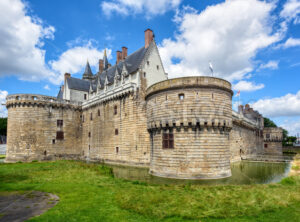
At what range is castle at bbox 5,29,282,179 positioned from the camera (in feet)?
58.1

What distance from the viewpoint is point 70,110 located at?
127ft

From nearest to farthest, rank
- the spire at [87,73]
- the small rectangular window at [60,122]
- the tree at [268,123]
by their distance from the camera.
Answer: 1. the small rectangular window at [60,122]
2. the spire at [87,73]
3. the tree at [268,123]

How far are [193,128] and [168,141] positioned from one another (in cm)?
260

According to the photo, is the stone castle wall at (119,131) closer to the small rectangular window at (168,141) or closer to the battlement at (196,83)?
the small rectangular window at (168,141)

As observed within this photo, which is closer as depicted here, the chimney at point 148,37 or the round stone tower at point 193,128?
the round stone tower at point 193,128

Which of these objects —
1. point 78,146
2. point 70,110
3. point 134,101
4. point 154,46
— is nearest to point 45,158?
point 78,146

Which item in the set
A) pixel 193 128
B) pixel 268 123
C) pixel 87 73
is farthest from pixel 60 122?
pixel 268 123

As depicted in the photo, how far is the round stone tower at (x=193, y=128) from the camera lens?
1739cm

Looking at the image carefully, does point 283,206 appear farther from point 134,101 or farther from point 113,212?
point 134,101

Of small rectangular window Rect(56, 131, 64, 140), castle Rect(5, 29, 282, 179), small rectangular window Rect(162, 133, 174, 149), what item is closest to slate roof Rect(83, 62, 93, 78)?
castle Rect(5, 29, 282, 179)

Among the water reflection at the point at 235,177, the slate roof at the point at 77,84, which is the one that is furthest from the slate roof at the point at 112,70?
the water reflection at the point at 235,177

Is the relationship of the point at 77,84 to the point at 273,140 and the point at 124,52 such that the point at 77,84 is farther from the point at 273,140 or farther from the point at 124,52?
the point at 273,140

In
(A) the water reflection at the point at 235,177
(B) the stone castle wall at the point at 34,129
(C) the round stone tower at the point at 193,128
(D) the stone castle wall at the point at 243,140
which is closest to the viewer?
(A) the water reflection at the point at 235,177

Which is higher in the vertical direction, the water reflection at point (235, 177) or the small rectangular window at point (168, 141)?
the small rectangular window at point (168, 141)
